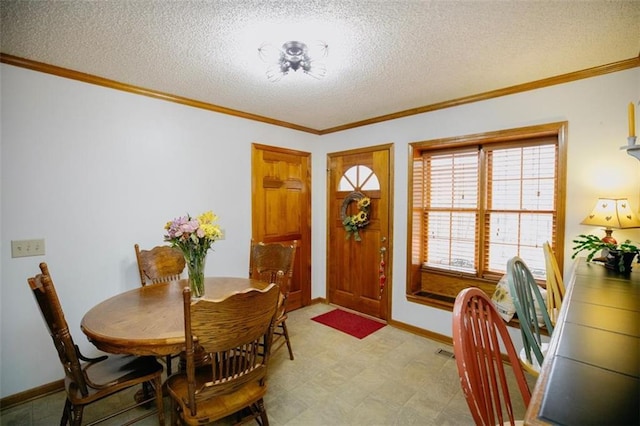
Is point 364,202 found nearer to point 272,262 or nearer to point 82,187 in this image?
point 272,262

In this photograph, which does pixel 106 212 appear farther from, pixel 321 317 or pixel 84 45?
pixel 321 317

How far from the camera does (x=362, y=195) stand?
3807mm

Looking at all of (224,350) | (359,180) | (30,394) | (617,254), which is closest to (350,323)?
(359,180)

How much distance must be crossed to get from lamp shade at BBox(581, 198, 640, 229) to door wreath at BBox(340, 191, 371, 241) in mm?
2069

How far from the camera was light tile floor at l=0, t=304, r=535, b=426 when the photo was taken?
2043 mm

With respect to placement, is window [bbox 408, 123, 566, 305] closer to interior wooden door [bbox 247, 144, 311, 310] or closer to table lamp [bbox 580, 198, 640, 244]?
table lamp [bbox 580, 198, 640, 244]

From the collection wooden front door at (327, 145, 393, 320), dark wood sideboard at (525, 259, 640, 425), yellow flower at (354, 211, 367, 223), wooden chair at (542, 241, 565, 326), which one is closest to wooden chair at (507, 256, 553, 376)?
dark wood sideboard at (525, 259, 640, 425)

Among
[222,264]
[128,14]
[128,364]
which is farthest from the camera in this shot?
[222,264]

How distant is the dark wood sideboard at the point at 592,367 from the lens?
1.94 ft

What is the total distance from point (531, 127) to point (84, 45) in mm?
3468

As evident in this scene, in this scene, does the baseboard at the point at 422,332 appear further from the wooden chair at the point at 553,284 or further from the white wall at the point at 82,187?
the white wall at the point at 82,187

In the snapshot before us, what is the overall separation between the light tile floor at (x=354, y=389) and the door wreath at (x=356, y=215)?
1.28 metres

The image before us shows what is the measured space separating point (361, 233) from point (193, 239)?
92.7 inches

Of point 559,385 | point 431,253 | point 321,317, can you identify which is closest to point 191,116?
point 321,317
